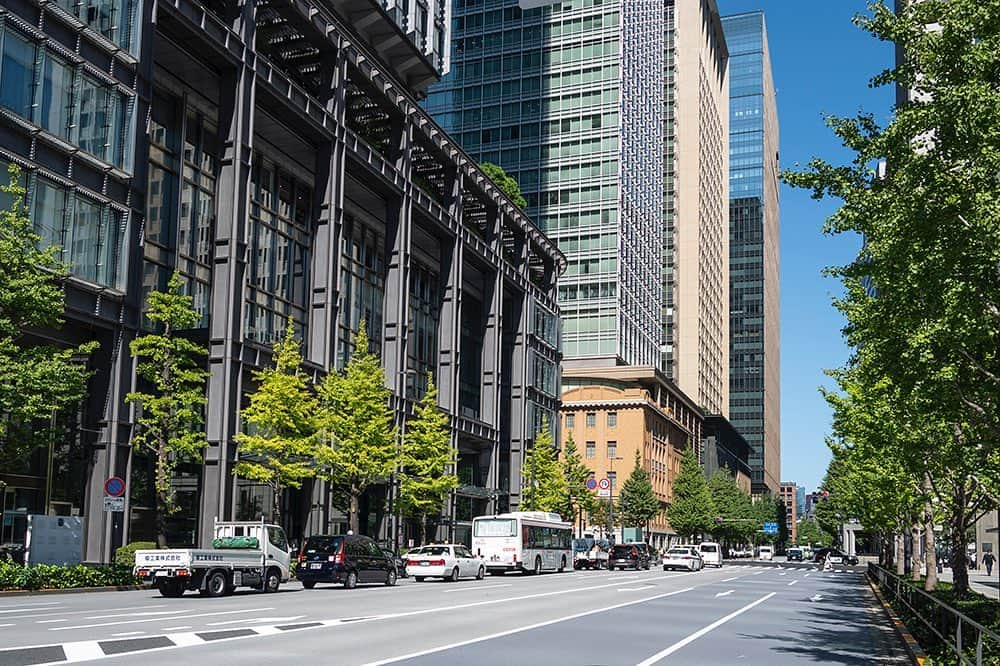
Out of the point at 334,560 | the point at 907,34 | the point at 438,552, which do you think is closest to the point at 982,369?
the point at 907,34

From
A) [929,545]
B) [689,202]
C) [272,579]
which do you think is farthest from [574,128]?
[272,579]

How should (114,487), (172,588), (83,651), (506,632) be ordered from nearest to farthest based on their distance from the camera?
(83,651) < (506,632) < (172,588) < (114,487)

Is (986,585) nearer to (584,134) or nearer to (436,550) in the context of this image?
(436,550)

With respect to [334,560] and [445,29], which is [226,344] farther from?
[445,29]

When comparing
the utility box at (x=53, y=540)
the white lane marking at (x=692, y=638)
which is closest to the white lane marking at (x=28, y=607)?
the utility box at (x=53, y=540)

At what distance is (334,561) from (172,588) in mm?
7982

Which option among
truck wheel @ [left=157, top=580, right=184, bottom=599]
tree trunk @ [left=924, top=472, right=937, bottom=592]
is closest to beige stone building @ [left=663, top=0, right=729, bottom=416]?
tree trunk @ [left=924, top=472, right=937, bottom=592]

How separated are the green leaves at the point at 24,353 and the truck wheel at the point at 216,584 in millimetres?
6774

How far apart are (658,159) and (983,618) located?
127902mm

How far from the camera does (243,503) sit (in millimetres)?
49562

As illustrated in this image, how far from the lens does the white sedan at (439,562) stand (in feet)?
145

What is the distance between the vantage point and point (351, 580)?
37.0 meters

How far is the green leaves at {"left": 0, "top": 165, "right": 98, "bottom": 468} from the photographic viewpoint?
30156 millimetres

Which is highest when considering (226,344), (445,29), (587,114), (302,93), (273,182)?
(587,114)
